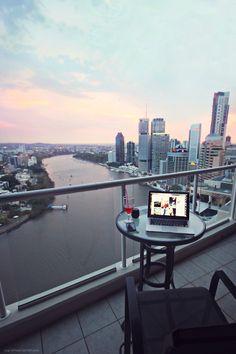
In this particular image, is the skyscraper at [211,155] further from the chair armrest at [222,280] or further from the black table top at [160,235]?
the chair armrest at [222,280]

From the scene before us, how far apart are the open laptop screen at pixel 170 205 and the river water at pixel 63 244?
19 centimetres

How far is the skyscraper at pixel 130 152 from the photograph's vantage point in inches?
124

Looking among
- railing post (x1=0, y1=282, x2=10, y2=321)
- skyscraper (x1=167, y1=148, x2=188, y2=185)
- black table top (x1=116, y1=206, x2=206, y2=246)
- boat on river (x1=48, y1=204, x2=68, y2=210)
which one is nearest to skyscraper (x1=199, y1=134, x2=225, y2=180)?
skyscraper (x1=167, y1=148, x2=188, y2=185)

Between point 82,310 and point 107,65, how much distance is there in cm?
Answer: 459

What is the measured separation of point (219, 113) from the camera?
413 centimetres

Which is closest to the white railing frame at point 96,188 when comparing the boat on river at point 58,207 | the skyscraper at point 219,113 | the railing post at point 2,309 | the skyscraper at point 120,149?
the railing post at point 2,309

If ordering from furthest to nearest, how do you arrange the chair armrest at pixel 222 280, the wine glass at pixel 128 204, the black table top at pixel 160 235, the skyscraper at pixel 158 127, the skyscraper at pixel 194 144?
the skyscraper at pixel 158 127, the skyscraper at pixel 194 144, the wine glass at pixel 128 204, the black table top at pixel 160 235, the chair armrest at pixel 222 280

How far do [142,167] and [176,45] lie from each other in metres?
2.74

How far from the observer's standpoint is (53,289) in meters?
1.65

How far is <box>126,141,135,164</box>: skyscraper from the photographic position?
314 cm

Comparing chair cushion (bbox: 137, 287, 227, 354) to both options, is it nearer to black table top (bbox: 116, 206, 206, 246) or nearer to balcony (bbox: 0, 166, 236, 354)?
black table top (bbox: 116, 206, 206, 246)

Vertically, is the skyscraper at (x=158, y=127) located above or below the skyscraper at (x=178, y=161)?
above

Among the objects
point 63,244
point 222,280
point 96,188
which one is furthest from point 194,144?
point 63,244

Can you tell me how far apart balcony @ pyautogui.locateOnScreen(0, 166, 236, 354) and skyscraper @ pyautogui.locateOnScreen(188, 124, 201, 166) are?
34.7 inches
